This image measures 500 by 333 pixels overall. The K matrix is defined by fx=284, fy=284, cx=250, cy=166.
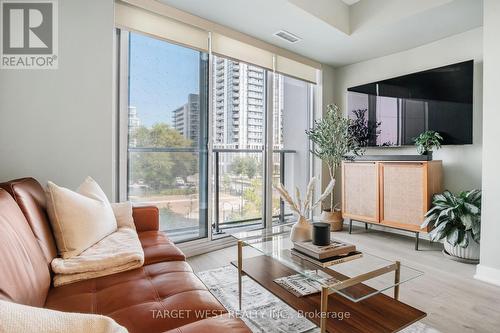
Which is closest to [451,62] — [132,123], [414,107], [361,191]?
[414,107]

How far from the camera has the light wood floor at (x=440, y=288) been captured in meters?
1.74

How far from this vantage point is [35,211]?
1.43 meters

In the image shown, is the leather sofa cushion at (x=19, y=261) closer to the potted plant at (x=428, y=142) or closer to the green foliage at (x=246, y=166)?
the green foliage at (x=246, y=166)

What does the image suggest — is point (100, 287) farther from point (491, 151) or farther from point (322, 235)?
point (491, 151)

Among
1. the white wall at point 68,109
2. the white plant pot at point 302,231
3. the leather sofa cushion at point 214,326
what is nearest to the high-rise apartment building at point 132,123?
the white wall at point 68,109

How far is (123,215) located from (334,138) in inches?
112

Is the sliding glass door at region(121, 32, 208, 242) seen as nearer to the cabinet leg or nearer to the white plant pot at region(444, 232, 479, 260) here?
the cabinet leg

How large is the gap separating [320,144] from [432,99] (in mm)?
1393

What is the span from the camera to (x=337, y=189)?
4.45 meters

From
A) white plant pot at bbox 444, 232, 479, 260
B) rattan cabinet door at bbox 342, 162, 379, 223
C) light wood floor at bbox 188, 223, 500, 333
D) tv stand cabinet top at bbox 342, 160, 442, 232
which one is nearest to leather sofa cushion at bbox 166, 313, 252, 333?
light wood floor at bbox 188, 223, 500, 333

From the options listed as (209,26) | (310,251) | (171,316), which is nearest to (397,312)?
(310,251)

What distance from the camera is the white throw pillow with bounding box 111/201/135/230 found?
1968 mm

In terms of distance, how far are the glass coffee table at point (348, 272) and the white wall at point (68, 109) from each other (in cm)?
138

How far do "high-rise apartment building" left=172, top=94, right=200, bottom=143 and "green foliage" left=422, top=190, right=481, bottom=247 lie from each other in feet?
8.36
